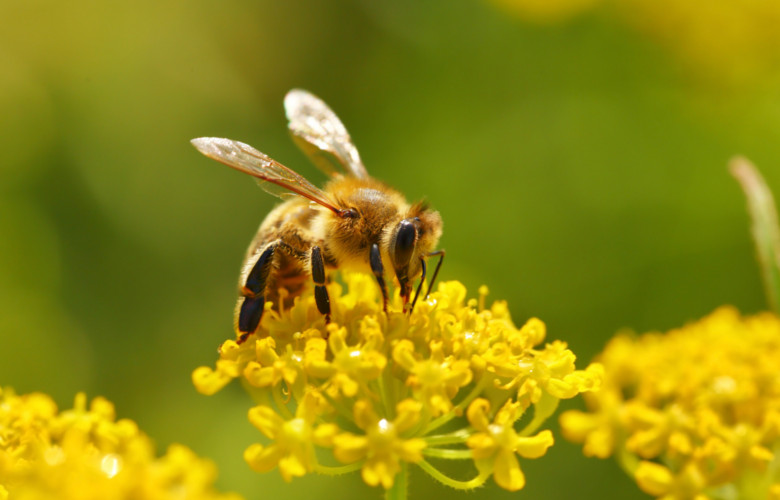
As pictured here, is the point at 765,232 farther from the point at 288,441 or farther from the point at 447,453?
the point at 288,441

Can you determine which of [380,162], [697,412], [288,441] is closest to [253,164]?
[288,441]

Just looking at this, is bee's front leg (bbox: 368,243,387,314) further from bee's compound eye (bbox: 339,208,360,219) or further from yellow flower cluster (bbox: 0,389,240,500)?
yellow flower cluster (bbox: 0,389,240,500)

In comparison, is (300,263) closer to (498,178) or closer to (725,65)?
(498,178)

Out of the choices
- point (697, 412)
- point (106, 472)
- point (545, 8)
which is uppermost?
point (545, 8)

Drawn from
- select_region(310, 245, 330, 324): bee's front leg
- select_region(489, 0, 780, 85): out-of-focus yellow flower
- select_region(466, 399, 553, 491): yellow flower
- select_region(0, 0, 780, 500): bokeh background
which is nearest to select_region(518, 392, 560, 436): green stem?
select_region(466, 399, 553, 491): yellow flower

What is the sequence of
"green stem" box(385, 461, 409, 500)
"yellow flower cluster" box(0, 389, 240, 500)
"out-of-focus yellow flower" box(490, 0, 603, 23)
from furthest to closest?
"out-of-focus yellow flower" box(490, 0, 603, 23) → "green stem" box(385, 461, 409, 500) → "yellow flower cluster" box(0, 389, 240, 500)
